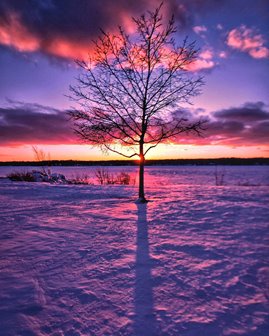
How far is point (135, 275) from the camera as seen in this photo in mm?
3168

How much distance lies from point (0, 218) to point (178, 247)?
14.0 feet

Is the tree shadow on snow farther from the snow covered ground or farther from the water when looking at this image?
the water

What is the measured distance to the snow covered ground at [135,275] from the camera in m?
2.27

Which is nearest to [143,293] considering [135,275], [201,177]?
[135,275]

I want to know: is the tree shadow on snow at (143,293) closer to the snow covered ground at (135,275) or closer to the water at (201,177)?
the snow covered ground at (135,275)

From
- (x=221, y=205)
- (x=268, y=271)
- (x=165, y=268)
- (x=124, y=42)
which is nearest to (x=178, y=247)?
(x=165, y=268)

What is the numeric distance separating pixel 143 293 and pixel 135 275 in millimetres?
428

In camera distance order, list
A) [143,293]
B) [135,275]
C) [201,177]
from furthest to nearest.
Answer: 1. [201,177]
2. [135,275]
3. [143,293]

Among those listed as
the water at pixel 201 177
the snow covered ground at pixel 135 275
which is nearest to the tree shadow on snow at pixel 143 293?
the snow covered ground at pixel 135 275

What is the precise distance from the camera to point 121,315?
2.37 metres

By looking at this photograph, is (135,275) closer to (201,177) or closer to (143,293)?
(143,293)

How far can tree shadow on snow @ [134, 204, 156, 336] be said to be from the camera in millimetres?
2213

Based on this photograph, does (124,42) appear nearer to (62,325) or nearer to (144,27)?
(144,27)

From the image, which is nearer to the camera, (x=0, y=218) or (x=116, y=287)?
(x=116, y=287)
